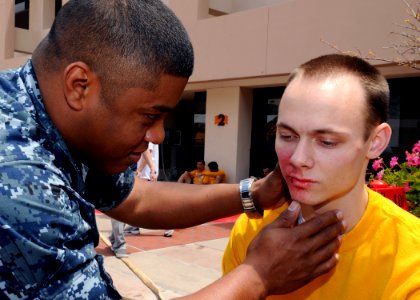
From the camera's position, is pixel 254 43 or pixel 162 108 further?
pixel 254 43

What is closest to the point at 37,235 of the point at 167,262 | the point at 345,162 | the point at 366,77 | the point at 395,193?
the point at 345,162

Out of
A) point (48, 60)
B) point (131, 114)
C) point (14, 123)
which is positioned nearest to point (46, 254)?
point (14, 123)

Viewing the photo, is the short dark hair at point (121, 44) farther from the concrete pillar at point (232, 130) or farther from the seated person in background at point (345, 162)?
the concrete pillar at point (232, 130)

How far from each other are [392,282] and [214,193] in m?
0.95

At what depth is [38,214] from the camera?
1187 mm

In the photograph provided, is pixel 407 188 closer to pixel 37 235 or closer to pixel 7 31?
pixel 37 235

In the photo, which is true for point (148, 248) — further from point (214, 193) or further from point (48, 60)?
point (48, 60)

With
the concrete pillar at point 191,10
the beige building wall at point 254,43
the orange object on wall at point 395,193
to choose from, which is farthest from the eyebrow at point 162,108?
the concrete pillar at point 191,10

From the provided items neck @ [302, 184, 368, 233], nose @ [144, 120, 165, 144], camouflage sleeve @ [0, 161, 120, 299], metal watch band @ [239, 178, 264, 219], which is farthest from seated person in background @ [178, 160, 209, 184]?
camouflage sleeve @ [0, 161, 120, 299]

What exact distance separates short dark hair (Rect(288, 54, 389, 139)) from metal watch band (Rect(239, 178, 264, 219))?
59cm

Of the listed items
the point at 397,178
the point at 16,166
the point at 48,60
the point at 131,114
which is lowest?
the point at 397,178

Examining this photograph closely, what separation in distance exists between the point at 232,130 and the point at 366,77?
9882 millimetres

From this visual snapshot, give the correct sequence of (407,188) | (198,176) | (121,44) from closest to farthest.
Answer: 1. (121,44)
2. (407,188)
3. (198,176)

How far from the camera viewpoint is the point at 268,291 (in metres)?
1.53
